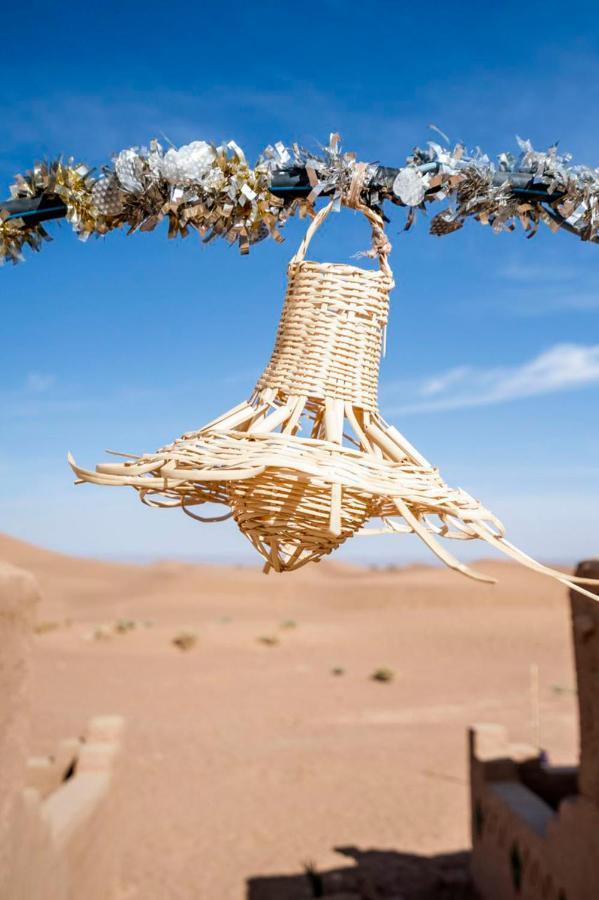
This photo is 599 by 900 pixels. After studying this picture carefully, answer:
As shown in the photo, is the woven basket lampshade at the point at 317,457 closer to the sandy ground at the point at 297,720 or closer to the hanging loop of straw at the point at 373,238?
the hanging loop of straw at the point at 373,238

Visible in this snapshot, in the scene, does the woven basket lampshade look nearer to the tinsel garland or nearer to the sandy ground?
the tinsel garland

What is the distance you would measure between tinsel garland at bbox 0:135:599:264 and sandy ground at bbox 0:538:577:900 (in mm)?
6968

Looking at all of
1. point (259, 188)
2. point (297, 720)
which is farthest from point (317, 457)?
point (297, 720)

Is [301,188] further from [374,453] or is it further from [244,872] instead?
[244,872]

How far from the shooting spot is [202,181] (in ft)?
3.91

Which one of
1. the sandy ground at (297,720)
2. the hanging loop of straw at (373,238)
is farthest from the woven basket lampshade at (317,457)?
the sandy ground at (297,720)

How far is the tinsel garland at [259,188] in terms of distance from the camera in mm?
1179

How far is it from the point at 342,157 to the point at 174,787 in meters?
9.82

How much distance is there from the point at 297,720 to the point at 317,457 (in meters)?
13.3

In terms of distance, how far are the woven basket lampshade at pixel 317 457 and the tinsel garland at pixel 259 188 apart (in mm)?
76

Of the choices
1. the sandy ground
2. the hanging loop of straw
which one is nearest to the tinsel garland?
the hanging loop of straw

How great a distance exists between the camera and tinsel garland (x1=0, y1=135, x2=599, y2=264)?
46.4 inches

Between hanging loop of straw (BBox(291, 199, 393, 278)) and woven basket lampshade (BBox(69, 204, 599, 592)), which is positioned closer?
woven basket lampshade (BBox(69, 204, 599, 592))

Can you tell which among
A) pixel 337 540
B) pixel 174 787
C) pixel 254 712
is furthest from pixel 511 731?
pixel 337 540
